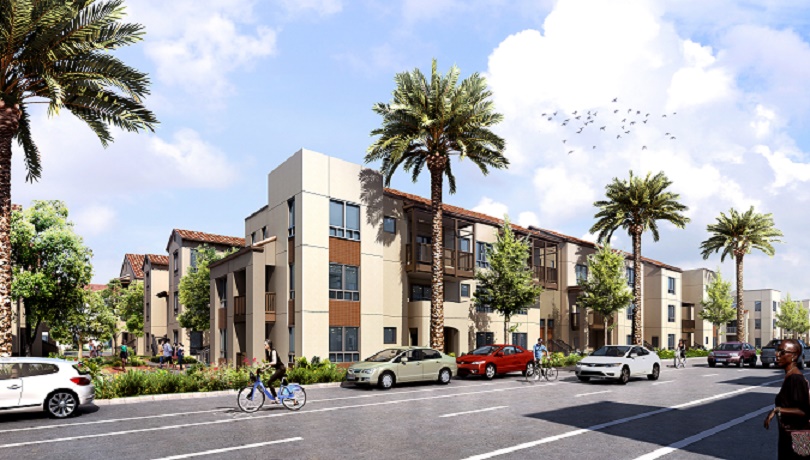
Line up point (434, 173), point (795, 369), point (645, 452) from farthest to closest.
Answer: point (434, 173), point (645, 452), point (795, 369)

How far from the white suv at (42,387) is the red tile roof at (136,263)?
182ft

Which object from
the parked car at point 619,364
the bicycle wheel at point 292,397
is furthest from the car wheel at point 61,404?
the parked car at point 619,364

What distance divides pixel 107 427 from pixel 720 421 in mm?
14370

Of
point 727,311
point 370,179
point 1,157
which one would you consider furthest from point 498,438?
point 727,311

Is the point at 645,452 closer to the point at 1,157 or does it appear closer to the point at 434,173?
the point at 1,157

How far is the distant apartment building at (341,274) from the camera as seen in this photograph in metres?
29.6

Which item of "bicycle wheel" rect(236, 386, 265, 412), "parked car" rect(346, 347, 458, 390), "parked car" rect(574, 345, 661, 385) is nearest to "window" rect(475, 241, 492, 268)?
"parked car" rect(574, 345, 661, 385)

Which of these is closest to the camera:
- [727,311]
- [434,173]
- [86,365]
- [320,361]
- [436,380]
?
[86,365]

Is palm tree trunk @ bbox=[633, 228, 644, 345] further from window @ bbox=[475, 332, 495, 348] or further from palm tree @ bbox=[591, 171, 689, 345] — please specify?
window @ bbox=[475, 332, 495, 348]

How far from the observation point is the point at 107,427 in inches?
547

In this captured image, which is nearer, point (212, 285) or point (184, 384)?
point (184, 384)

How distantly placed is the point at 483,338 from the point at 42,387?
27007mm

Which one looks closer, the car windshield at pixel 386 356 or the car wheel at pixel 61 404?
the car wheel at pixel 61 404

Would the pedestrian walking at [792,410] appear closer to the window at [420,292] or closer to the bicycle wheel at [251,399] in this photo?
the bicycle wheel at [251,399]
